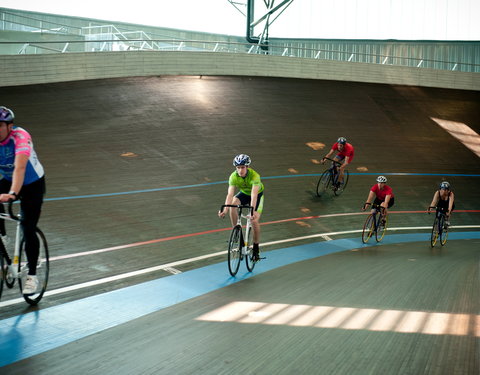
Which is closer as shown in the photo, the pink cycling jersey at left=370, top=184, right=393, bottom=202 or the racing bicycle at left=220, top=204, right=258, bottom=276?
the racing bicycle at left=220, top=204, right=258, bottom=276

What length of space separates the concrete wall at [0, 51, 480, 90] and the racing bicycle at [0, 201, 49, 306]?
38.0 ft

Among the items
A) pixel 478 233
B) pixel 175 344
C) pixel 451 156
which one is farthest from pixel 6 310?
pixel 451 156

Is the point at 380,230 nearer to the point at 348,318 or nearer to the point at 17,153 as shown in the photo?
the point at 348,318

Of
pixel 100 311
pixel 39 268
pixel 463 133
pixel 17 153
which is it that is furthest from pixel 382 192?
pixel 463 133

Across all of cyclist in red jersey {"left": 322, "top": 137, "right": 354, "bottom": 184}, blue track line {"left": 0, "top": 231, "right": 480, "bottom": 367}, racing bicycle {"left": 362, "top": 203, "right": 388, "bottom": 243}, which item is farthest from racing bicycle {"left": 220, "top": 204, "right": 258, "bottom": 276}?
cyclist in red jersey {"left": 322, "top": 137, "right": 354, "bottom": 184}

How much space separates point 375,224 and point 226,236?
3175 millimetres

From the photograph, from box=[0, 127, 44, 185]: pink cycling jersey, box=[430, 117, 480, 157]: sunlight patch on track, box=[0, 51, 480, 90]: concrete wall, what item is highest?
box=[0, 51, 480, 90]: concrete wall

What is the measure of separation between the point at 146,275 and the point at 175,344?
7.70 feet

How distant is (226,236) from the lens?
8523mm

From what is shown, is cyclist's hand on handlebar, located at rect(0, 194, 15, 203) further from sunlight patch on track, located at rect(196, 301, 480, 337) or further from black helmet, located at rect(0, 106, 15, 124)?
sunlight patch on track, located at rect(196, 301, 480, 337)

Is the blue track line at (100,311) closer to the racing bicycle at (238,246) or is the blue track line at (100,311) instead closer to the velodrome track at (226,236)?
the velodrome track at (226,236)

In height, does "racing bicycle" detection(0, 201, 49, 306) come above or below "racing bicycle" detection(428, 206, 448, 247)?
above

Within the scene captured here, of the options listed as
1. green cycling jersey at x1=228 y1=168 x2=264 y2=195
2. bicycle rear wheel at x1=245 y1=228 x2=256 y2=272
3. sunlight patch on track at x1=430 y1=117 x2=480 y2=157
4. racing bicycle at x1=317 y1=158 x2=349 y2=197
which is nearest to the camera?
green cycling jersey at x1=228 y1=168 x2=264 y2=195

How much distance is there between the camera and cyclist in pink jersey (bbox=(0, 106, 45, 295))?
151 inches
